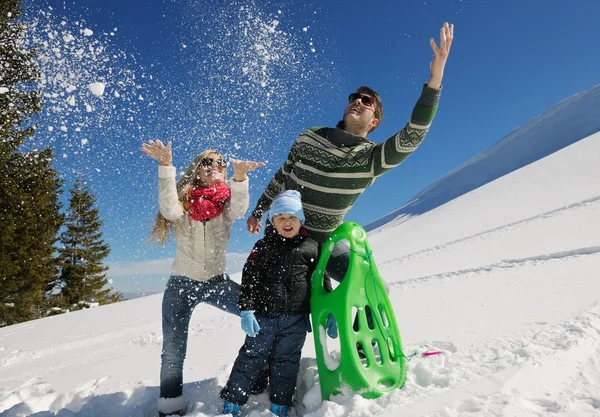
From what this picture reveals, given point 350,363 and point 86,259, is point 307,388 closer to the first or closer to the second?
point 350,363

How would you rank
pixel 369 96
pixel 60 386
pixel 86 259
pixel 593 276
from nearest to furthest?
pixel 369 96, pixel 60 386, pixel 593 276, pixel 86 259

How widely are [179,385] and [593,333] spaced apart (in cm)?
277

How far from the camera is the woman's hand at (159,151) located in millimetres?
2822

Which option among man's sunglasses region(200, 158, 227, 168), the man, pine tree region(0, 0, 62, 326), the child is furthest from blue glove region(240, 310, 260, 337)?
pine tree region(0, 0, 62, 326)

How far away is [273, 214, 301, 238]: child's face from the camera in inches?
106

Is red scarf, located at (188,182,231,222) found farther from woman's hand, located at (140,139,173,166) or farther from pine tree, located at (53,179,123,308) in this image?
pine tree, located at (53,179,123,308)

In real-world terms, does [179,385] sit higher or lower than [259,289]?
lower

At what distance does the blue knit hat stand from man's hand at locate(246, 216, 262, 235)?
555mm

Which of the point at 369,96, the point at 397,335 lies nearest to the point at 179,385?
the point at 397,335

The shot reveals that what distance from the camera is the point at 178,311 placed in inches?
114

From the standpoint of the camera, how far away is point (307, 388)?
2.74 meters

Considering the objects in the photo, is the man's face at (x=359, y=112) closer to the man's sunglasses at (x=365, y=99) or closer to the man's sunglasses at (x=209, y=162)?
the man's sunglasses at (x=365, y=99)

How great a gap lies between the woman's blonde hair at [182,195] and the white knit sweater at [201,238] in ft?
0.26

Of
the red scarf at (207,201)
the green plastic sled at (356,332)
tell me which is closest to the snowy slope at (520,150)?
the red scarf at (207,201)
